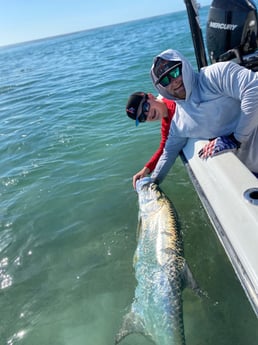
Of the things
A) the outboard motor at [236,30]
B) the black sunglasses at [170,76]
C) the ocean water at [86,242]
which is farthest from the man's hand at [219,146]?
the outboard motor at [236,30]

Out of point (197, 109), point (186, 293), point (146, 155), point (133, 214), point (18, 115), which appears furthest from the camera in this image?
point (18, 115)

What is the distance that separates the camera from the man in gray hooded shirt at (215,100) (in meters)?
3.06

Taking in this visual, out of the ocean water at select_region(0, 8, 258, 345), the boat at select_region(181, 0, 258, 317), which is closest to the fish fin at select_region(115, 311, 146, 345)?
the ocean water at select_region(0, 8, 258, 345)

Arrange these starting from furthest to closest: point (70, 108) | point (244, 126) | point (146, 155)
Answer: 1. point (70, 108)
2. point (146, 155)
3. point (244, 126)

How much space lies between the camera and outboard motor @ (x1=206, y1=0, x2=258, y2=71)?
16.8 ft

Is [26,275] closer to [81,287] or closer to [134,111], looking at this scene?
[81,287]

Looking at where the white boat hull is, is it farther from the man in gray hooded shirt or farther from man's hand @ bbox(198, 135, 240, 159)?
the man in gray hooded shirt

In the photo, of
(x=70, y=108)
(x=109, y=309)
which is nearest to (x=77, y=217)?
(x=109, y=309)

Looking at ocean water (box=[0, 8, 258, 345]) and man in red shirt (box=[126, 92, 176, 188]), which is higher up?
man in red shirt (box=[126, 92, 176, 188])

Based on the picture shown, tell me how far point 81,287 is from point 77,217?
5.03 ft

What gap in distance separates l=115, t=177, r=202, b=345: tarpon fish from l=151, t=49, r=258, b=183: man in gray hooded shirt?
879 mm

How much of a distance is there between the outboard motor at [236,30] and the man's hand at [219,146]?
208cm

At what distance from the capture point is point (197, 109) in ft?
11.1

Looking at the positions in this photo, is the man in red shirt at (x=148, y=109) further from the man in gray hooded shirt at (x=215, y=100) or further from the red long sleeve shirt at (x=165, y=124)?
the man in gray hooded shirt at (x=215, y=100)
